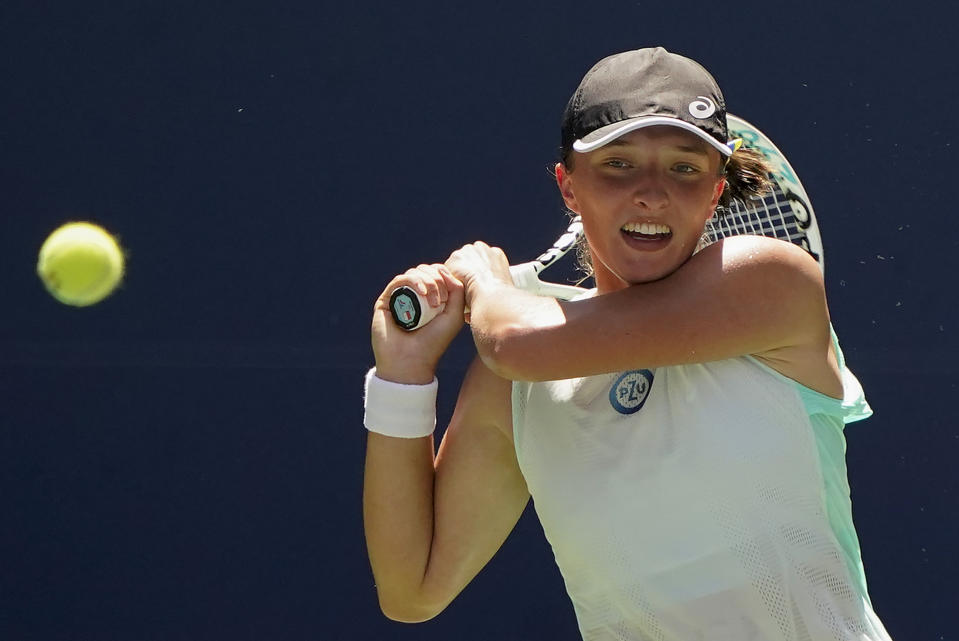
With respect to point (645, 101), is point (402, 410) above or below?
below

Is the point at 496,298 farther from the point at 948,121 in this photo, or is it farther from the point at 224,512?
the point at 948,121

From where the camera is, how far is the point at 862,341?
132 inches

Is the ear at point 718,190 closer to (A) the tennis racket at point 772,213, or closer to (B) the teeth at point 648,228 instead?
(B) the teeth at point 648,228

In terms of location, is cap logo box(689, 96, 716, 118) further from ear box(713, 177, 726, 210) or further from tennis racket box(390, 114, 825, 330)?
tennis racket box(390, 114, 825, 330)

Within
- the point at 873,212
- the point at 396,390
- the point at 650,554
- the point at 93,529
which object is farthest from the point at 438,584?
the point at 873,212

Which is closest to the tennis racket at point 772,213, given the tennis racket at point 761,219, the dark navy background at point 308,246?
the tennis racket at point 761,219

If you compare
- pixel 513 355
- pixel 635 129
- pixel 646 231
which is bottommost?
pixel 513 355

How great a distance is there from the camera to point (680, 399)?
1.63 m

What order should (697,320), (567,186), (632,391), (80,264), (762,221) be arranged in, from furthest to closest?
1. (80,264)
2. (762,221)
3. (567,186)
4. (632,391)
5. (697,320)

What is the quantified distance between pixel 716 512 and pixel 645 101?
52cm

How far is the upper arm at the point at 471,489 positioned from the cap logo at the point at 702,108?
0.51 m

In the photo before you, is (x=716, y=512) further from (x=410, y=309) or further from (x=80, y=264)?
(x=80, y=264)

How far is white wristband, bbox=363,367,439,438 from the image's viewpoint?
6.09 feet

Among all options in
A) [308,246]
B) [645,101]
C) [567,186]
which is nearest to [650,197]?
[645,101]
